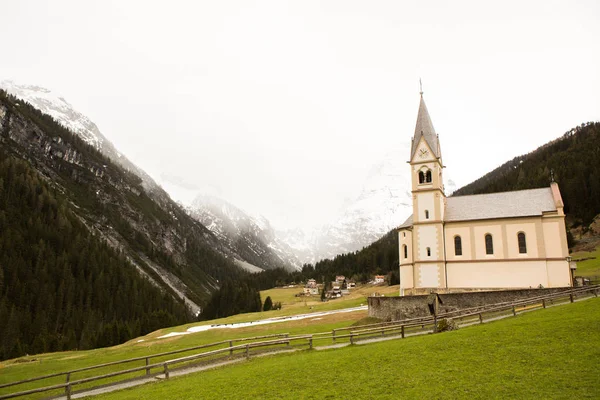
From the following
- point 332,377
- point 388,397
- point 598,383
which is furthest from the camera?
point 332,377

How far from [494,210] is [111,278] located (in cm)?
16278

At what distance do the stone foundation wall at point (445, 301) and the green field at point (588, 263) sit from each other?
110 feet

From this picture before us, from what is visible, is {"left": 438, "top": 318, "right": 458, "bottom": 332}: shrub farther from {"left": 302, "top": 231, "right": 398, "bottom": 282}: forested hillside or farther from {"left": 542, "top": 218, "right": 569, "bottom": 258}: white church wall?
{"left": 302, "top": 231, "right": 398, "bottom": 282}: forested hillside

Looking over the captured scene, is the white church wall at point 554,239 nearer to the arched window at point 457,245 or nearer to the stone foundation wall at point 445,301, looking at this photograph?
the arched window at point 457,245

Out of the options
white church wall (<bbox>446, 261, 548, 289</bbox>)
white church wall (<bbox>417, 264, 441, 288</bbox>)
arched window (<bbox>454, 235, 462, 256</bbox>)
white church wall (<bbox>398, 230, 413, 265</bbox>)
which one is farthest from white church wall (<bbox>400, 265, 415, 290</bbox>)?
arched window (<bbox>454, 235, 462, 256</bbox>)

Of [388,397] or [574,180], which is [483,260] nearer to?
[388,397]

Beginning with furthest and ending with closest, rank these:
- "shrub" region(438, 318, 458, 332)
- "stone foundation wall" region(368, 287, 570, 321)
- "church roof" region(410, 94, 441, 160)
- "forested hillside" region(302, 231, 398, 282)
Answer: "forested hillside" region(302, 231, 398, 282) → "church roof" region(410, 94, 441, 160) → "stone foundation wall" region(368, 287, 570, 321) → "shrub" region(438, 318, 458, 332)

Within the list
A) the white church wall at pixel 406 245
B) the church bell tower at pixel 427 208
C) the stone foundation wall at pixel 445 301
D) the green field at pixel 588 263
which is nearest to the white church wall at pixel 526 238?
the church bell tower at pixel 427 208

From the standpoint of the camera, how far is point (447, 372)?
17891 millimetres

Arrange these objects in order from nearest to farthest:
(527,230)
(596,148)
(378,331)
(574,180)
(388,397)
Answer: (388,397) < (378,331) < (527,230) < (574,180) < (596,148)

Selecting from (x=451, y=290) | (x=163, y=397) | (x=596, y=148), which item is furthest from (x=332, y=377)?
(x=596, y=148)

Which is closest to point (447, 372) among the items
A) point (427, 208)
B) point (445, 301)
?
point (445, 301)

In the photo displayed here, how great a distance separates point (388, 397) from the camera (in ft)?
51.4

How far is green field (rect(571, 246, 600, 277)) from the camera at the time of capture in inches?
2826
